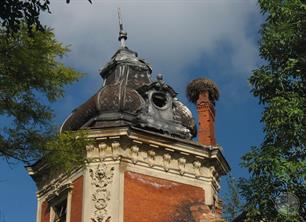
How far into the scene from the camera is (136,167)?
76.9 feet

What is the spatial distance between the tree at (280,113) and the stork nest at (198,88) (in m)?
12.0

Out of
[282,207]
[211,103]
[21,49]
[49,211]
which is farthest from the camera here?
[211,103]

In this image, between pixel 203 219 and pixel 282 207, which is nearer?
pixel 282 207

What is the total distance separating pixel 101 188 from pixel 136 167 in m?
1.26

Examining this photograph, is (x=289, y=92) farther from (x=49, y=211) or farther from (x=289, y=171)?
(x=49, y=211)

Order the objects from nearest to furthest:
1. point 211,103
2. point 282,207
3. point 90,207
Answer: point 282,207 → point 90,207 → point 211,103

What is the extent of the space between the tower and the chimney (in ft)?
0.24

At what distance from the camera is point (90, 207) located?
22.8 metres

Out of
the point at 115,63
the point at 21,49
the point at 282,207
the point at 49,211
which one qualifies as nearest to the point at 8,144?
the point at 21,49

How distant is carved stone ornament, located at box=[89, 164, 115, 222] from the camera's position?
22.6 metres

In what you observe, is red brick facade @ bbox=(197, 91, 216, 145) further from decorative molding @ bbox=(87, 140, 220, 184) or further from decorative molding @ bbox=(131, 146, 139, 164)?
decorative molding @ bbox=(131, 146, 139, 164)

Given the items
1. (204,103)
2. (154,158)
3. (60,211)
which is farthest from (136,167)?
(204,103)

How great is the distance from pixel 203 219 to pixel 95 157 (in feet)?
12.1

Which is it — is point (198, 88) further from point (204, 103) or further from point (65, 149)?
point (65, 149)
